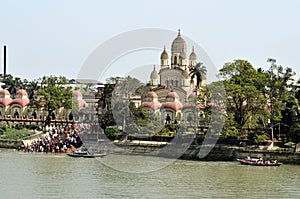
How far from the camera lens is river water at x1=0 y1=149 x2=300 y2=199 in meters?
22.7

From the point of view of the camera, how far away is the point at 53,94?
49.0 meters

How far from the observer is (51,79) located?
49188 millimetres

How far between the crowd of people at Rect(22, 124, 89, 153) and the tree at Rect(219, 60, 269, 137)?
9965mm

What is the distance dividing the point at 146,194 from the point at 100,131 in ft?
67.9

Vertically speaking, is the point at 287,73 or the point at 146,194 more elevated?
the point at 287,73

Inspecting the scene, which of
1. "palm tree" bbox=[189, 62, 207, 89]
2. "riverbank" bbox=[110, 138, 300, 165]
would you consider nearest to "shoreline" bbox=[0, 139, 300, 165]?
"riverbank" bbox=[110, 138, 300, 165]

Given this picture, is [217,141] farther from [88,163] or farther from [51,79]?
[51,79]

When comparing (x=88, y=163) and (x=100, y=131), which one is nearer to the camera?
(x=88, y=163)

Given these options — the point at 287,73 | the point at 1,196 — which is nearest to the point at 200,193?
the point at 1,196

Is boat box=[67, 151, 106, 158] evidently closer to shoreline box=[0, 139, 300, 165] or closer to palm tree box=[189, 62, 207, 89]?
shoreline box=[0, 139, 300, 165]

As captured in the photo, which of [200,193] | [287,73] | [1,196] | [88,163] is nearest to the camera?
[1,196]

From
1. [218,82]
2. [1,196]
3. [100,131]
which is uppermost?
[218,82]

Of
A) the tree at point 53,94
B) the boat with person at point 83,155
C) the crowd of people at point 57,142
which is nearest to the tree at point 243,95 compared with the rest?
the boat with person at point 83,155

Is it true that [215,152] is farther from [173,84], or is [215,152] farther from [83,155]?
[173,84]
